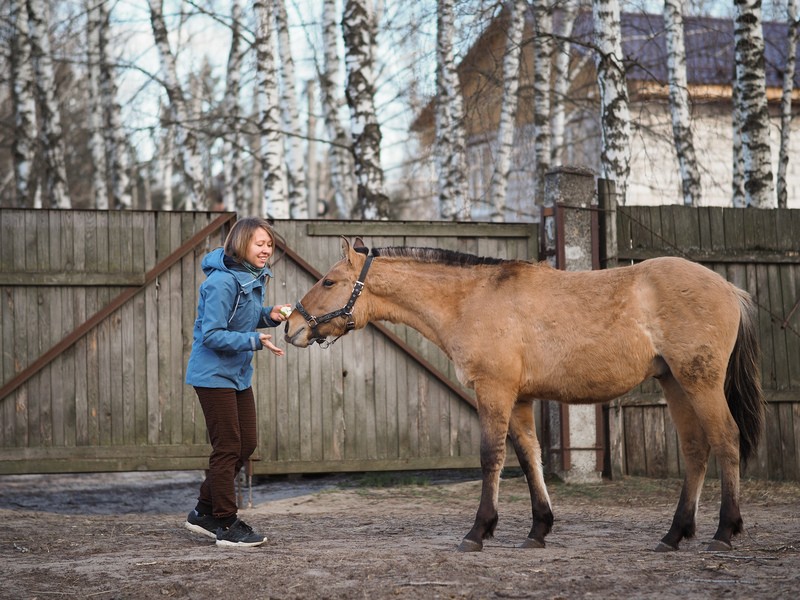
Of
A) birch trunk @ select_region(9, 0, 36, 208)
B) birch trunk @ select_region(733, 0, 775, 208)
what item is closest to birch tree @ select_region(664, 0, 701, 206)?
birch trunk @ select_region(733, 0, 775, 208)

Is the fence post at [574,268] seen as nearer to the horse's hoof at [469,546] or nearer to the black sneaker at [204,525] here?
the horse's hoof at [469,546]

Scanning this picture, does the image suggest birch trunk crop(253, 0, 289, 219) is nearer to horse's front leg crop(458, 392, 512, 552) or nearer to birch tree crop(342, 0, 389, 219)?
birch tree crop(342, 0, 389, 219)

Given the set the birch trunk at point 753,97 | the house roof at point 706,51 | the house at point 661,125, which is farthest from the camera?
the house roof at point 706,51

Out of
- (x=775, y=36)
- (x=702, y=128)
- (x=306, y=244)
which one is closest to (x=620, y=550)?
(x=306, y=244)

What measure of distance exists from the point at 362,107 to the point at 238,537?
6.15 metres

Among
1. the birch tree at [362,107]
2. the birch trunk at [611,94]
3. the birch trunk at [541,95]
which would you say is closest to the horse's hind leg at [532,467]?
the birch trunk at [611,94]

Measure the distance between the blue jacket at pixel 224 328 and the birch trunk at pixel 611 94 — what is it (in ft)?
17.1

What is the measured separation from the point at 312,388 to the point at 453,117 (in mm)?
7729

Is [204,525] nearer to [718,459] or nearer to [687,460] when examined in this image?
[687,460]

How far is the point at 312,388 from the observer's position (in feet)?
25.8

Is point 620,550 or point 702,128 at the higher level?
point 702,128

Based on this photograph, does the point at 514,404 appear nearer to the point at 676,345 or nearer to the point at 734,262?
the point at 676,345

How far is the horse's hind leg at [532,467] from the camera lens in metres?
5.34

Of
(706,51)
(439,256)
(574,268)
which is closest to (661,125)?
(706,51)
